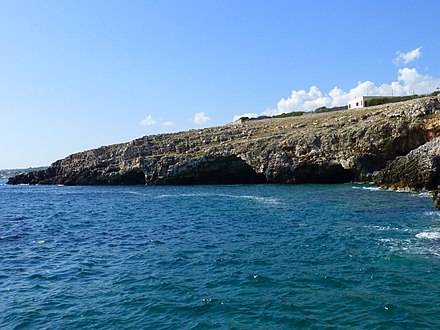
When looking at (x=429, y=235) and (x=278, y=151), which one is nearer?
(x=429, y=235)

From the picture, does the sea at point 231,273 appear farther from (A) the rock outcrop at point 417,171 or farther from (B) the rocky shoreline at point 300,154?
(B) the rocky shoreline at point 300,154

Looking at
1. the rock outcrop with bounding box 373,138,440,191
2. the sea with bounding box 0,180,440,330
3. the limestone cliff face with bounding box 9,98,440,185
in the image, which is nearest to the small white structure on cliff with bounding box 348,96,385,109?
the limestone cliff face with bounding box 9,98,440,185

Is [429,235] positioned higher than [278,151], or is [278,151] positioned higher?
[278,151]

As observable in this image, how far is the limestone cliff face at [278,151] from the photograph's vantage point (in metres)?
61.5

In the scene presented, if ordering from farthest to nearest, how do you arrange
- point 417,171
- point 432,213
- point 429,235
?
point 417,171 < point 432,213 < point 429,235

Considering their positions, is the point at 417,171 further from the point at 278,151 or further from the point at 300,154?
the point at 278,151

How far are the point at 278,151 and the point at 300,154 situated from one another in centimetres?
450

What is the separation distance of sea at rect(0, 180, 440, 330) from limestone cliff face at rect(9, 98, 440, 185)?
103 ft

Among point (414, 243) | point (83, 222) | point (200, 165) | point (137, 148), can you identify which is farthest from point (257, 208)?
point (137, 148)

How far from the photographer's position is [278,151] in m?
72.1

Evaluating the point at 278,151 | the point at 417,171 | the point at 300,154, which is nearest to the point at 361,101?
the point at 278,151

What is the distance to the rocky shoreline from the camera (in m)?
54.3

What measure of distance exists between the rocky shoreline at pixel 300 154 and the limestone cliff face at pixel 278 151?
134mm

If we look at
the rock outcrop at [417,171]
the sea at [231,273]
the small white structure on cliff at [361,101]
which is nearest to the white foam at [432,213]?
the sea at [231,273]
